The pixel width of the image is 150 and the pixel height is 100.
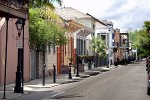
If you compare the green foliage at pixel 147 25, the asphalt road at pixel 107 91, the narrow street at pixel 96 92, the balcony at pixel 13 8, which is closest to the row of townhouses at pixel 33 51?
the balcony at pixel 13 8

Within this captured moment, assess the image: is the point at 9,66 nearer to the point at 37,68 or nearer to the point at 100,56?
the point at 37,68

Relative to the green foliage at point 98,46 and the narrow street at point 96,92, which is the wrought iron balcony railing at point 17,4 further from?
the green foliage at point 98,46

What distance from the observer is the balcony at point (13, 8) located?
1905 centimetres

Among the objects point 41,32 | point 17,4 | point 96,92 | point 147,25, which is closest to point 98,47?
point 41,32

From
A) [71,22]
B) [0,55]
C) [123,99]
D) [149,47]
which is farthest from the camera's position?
[149,47]

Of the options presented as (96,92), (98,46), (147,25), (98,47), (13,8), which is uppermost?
(147,25)

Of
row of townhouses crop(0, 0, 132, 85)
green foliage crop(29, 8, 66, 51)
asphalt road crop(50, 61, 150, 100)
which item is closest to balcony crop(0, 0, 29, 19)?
row of townhouses crop(0, 0, 132, 85)

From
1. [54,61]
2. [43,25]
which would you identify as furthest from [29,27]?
[54,61]

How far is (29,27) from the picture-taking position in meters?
34.5

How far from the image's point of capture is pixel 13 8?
20188 mm

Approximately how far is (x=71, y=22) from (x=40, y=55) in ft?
44.8

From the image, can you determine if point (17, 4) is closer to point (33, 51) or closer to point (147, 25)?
point (33, 51)

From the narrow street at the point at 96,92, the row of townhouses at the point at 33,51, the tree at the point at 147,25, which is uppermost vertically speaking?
the tree at the point at 147,25

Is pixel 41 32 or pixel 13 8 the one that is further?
pixel 41 32
